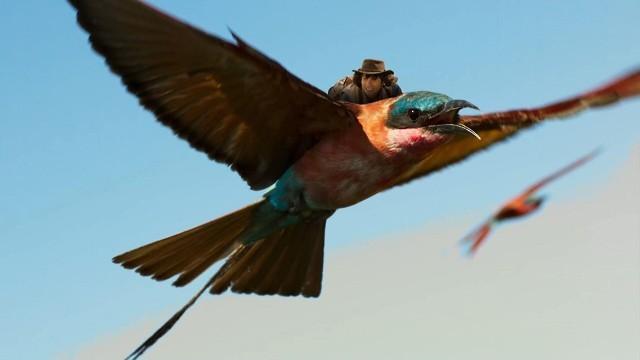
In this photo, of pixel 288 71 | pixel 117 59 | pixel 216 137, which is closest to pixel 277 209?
pixel 216 137

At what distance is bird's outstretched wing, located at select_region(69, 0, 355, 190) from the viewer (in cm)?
433

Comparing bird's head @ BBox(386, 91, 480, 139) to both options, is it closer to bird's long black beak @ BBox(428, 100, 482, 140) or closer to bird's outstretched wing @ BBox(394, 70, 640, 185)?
bird's long black beak @ BBox(428, 100, 482, 140)

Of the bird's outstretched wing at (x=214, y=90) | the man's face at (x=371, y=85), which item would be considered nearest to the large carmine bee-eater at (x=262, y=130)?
the bird's outstretched wing at (x=214, y=90)

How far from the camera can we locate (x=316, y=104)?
4793mm

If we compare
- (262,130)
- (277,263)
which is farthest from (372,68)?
(277,263)

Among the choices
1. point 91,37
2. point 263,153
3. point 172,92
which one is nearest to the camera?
point 91,37

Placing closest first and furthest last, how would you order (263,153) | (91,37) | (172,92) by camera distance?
(91,37) < (172,92) < (263,153)

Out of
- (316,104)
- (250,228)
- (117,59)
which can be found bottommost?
(250,228)

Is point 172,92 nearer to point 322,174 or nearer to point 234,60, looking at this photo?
point 234,60

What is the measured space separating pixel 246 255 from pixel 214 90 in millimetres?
1239

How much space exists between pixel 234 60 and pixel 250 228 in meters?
1.20

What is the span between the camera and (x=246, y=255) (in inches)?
217

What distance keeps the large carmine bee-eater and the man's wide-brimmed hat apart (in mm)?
Result: 308

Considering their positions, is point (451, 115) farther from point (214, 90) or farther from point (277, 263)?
point (277, 263)
